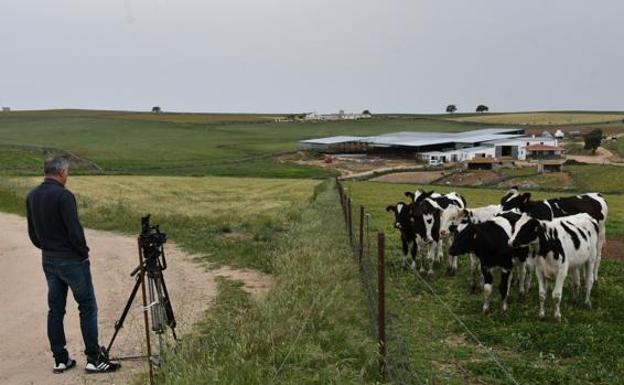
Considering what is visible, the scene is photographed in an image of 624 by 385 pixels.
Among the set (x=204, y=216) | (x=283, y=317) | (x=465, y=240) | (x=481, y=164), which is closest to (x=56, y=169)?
(x=283, y=317)

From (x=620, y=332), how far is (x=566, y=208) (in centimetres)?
533

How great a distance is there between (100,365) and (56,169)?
2.74 metres

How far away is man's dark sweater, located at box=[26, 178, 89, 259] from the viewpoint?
782 cm

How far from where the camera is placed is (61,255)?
802 centimetres

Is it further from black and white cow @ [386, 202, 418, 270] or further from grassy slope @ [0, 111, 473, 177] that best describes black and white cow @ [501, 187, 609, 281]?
grassy slope @ [0, 111, 473, 177]

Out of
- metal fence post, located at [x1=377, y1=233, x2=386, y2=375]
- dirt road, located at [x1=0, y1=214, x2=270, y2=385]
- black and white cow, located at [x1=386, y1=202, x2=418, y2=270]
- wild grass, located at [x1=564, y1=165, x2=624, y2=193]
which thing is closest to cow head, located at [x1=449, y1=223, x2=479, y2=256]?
black and white cow, located at [x1=386, y1=202, x2=418, y2=270]

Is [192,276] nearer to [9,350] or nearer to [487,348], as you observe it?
[9,350]

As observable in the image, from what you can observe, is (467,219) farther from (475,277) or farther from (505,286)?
(505,286)

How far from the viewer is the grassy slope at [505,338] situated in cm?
817

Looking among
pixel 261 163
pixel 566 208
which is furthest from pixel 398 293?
pixel 261 163

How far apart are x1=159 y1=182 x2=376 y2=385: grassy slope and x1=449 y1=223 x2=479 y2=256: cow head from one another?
210 cm

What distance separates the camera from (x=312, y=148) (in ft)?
365

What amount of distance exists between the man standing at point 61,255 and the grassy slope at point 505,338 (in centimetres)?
417

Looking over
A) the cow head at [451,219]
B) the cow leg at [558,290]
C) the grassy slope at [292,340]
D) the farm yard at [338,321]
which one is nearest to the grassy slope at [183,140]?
Result: the farm yard at [338,321]
